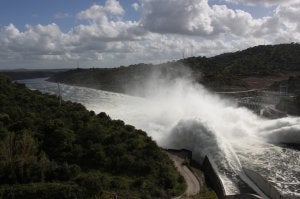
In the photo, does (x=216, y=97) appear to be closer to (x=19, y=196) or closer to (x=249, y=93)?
(x=249, y=93)

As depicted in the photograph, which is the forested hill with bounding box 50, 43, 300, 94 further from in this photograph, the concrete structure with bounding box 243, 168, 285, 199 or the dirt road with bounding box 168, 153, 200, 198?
the concrete structure with bounding box 243, 168, 285, 199

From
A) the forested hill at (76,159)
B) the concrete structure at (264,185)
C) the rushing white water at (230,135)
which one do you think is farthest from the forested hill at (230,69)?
the concrete structure at (264,185)

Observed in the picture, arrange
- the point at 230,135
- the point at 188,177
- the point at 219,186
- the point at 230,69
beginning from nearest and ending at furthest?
the point at 219,186
the point at 188,177
the point at 230,135
the point at 230,69

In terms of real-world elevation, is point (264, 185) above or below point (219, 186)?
above

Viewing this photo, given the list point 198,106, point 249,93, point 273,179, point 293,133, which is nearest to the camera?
point 273,179

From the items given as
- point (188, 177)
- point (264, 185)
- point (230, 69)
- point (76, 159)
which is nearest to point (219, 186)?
point (188, 177)

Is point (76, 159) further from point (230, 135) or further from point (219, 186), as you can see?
point (230, 135)

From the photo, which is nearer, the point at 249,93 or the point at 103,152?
the point at 103,152

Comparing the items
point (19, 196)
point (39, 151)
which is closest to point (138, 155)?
point (39, 151)
